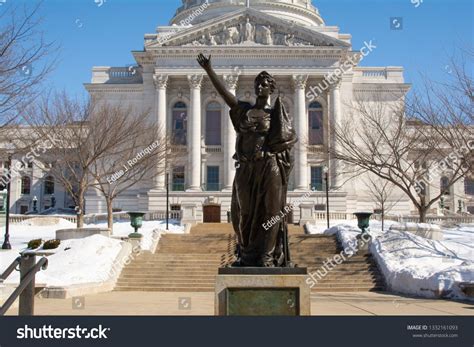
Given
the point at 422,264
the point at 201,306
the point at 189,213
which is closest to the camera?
the point at 201,306

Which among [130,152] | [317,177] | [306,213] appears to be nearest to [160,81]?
[130,152]

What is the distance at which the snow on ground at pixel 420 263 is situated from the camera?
1709 cm

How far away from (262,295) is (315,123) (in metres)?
54.3

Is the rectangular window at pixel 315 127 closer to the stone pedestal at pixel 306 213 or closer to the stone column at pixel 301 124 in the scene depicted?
the stone column at pixel 301 124

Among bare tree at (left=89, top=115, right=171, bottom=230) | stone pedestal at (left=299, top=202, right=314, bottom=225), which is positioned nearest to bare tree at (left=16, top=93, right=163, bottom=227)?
bare tree at (left=89, top=115, right=171, bottom=230)

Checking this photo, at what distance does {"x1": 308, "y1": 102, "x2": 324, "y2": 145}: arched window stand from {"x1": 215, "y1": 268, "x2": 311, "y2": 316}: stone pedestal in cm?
5195

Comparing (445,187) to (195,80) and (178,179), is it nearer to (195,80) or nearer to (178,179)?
(195,80)

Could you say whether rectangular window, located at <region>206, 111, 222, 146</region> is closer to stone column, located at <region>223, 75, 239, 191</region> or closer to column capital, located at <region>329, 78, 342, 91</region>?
stone column, located at <region>223, 75, 239, 191</region>

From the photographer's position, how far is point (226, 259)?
23.7 metres

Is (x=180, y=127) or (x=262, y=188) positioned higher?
(x=180, y=127)

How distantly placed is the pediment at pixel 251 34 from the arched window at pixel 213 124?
22.6 ft

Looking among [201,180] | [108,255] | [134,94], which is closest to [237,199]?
[108,255]

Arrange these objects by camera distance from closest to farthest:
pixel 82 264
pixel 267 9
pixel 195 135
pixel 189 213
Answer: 1. pixel 82 264
2. pixel 189 213
3. pixel 195 135
4. pixel 267 9

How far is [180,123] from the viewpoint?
61.0 metres
